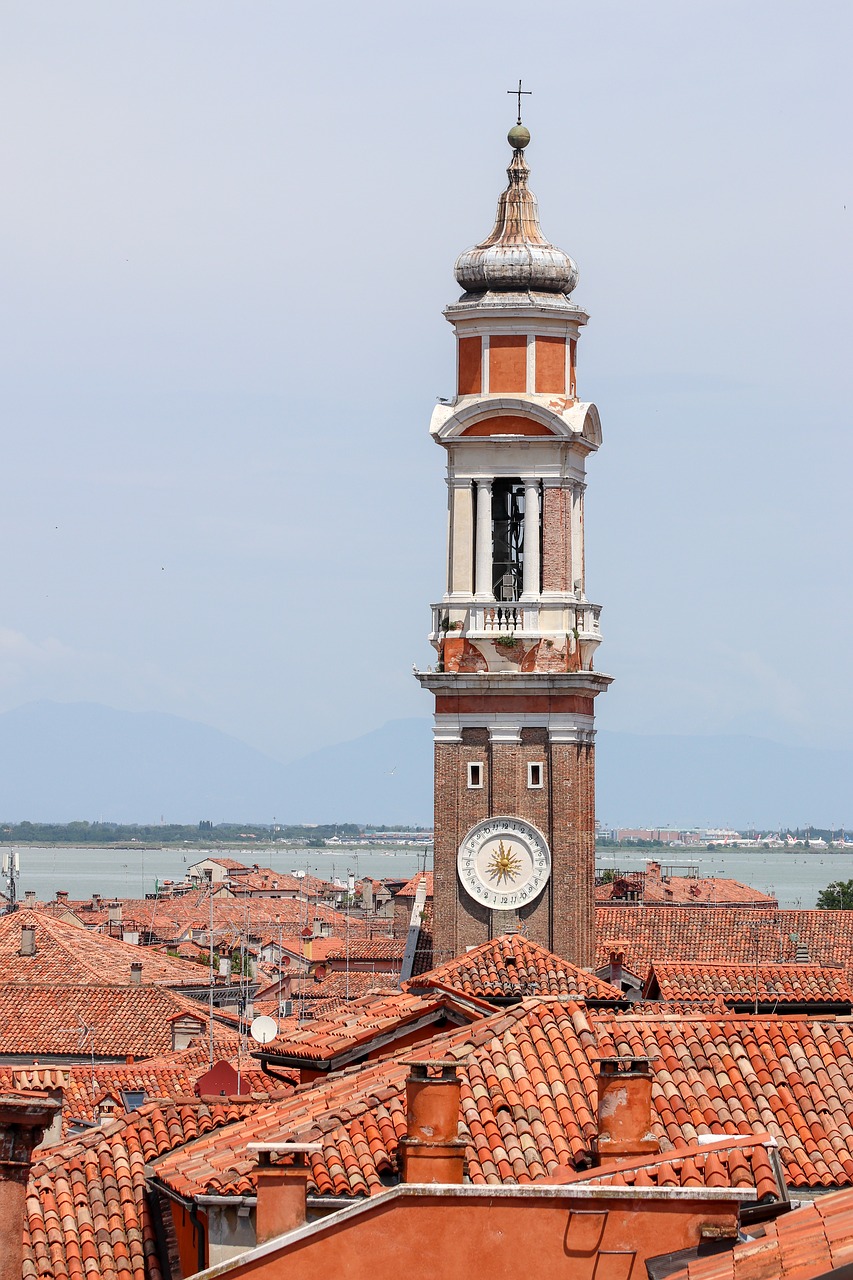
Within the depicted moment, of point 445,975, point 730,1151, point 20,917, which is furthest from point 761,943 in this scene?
point 730,1151

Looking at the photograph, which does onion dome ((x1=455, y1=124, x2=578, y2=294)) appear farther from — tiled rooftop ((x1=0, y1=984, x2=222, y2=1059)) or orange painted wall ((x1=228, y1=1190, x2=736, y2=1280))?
orange painted wall ((x1=228, y1=1190, x2=736, y2=1280))

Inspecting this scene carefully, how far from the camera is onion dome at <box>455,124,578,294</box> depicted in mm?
37281

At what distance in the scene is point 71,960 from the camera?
50.0 meters

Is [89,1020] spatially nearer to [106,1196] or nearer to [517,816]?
[517,816]

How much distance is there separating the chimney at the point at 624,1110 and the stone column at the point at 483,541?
2313 centimetres

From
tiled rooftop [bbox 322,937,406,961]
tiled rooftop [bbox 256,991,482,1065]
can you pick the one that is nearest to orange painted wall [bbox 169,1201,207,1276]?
tiled rooftop [bbox 256,991,482,1065]

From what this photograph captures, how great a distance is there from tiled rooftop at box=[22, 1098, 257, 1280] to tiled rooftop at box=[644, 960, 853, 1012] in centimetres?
850

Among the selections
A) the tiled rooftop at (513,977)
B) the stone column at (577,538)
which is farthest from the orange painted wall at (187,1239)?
the stone column at (577,538)

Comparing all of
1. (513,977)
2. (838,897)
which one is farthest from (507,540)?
(838,897)

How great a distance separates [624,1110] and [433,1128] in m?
1.09

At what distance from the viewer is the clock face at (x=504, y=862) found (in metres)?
36.8

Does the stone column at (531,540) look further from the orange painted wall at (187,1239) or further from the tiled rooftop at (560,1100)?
the orange painted wall at (187,1239)

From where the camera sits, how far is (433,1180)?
43.4 feet

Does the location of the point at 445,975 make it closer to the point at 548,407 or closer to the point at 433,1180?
the point at 433,1180
